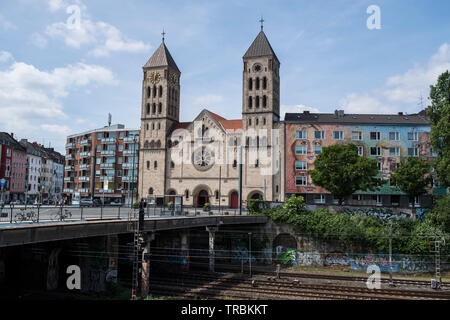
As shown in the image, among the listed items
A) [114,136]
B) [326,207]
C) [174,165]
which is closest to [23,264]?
[326,207]

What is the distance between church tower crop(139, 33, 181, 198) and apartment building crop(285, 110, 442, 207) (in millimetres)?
24319

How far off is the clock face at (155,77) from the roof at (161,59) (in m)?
1.60

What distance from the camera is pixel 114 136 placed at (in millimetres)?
86062

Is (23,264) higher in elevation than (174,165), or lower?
lower

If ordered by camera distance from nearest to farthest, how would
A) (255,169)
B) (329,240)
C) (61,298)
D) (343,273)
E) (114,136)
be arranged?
(61,298) < (343,273) < (329,240) < (255,169) < (114,136)

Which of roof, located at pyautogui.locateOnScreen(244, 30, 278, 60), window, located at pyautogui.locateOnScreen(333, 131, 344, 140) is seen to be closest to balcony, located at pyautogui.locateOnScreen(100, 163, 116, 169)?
roof, located at pyautogui.locateOnScreen(244, 30, 278, 60)

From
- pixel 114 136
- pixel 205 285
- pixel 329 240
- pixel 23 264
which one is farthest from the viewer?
pixel 114 136

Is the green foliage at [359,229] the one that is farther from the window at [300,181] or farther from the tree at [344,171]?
the window at [300,181]

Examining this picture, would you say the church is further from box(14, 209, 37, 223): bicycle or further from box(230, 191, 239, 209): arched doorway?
box(14, 209, 37, 223): bicycle

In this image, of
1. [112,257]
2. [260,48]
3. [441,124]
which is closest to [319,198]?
[441,124]

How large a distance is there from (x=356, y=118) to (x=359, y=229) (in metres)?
26.2

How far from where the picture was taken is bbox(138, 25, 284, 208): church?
66.9 m

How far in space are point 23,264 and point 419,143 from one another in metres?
57.5
